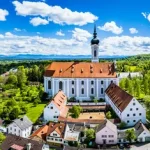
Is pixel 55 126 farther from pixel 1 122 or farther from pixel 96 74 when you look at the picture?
pixel 96 74

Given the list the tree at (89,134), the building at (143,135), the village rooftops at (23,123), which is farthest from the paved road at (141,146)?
the village rooftops at (23,123)

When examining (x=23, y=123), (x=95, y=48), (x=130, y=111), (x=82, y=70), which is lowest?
(x=23, y=123)

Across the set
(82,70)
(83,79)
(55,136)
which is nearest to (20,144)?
(55,136)

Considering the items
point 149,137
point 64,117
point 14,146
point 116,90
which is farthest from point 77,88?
point 14,146

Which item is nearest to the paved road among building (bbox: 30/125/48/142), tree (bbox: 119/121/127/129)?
tree (bbox: 119/121/127/129)

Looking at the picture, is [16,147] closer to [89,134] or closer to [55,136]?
[55,136]

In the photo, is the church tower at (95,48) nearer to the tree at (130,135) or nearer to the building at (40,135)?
the building at (40,135)
